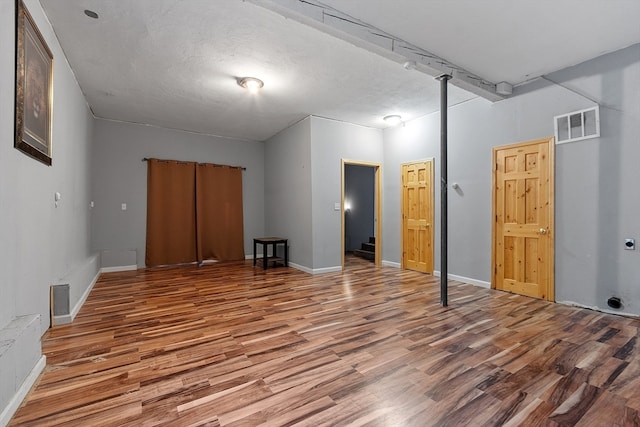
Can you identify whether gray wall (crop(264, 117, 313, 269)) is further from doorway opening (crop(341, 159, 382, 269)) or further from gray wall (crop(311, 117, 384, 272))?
doorway opening (crop(341, 159, 382, 269))

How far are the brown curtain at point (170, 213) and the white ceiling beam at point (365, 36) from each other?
4729 mm

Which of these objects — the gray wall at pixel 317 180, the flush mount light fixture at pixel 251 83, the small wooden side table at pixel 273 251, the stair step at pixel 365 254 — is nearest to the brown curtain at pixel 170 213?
the small wooden side table at pixel 273 251

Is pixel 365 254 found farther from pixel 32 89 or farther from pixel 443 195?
pixel 32 89

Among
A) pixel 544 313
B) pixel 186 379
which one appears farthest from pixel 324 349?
pixel 544 313

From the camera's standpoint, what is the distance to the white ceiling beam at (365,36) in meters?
2.36

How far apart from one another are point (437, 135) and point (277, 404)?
190 inches

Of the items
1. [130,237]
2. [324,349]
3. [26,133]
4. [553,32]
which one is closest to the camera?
[26,133]

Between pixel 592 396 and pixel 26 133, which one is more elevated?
pixel 26 133

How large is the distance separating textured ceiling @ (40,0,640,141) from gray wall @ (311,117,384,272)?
2.43ft

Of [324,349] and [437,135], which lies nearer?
[324,349]

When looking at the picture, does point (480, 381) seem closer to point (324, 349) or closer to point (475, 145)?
point (324, 349)

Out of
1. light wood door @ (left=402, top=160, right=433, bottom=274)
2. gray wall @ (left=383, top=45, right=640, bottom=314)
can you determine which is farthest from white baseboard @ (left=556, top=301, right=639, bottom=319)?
light wood door @ (left=402, top=160, right=433, bottom=274)

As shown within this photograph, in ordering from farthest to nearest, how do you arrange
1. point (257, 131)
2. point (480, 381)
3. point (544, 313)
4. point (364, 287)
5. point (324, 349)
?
point (257, 131) → point (364, 287) → point (544, 313) → point (324, 349) → point (480, 381)

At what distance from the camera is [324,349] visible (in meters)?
2.41
